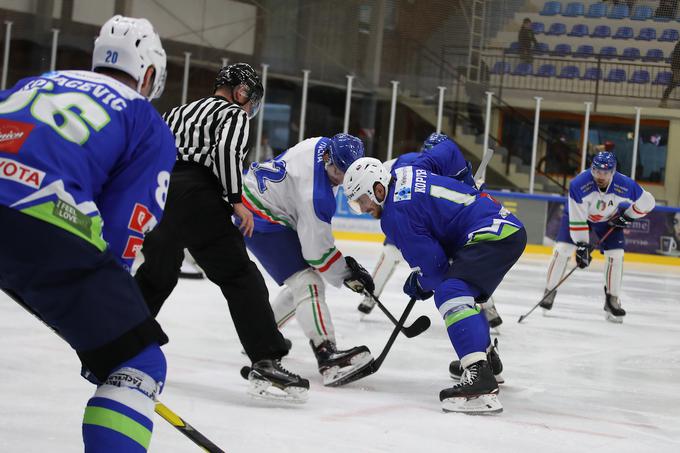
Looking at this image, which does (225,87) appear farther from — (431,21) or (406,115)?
(431,21)

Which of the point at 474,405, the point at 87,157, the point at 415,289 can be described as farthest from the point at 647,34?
the point at 87,157

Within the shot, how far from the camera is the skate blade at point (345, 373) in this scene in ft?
10.9

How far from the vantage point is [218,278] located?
2.90 m

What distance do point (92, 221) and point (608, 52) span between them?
42.5ft

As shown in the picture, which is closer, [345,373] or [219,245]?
[219,245]

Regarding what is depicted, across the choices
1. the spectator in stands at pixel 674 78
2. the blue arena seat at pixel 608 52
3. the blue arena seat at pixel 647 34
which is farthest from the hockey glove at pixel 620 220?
the blue arena seat at pixel 647 34

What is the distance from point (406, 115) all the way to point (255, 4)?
2822 millimetres

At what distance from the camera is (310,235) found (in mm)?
3258

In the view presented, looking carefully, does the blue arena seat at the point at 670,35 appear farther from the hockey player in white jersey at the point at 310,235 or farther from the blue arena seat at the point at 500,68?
the hockey player in white jersey at the point at 310,235

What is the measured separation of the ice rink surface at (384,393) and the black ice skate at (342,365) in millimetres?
43

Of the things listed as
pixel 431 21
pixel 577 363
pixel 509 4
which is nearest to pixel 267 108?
pixel 431 21

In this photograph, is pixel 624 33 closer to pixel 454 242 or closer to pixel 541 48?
pixel 541 48

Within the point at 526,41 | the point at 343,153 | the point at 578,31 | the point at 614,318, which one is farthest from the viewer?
the point at 578,31

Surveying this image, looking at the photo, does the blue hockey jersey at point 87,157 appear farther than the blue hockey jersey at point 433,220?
No
